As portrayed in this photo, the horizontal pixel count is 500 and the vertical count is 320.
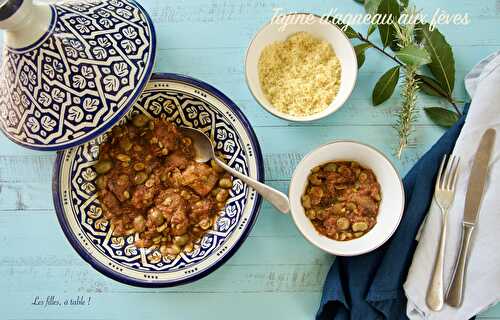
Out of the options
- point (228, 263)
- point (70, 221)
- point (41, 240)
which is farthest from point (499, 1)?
point (41, 240)

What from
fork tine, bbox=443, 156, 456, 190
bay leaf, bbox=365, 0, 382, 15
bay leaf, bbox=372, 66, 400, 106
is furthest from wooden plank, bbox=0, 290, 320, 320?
bay leaf, bbox=365, 0, 382, 15

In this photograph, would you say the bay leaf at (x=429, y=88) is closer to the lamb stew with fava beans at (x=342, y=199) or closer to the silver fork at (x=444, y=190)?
the silver fork at (x=444, y=190)

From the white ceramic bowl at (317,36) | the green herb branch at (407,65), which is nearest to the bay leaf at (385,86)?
the green herb branch at (407,65)

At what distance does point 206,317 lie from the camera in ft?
4.89

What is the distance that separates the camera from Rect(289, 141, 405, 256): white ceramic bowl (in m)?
1.35

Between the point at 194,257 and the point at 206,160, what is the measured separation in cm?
29

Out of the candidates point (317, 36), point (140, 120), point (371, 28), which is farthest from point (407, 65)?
point (140, 120)

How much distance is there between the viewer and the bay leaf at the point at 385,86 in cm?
148

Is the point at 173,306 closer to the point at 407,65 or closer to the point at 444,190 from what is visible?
the point at 444,190

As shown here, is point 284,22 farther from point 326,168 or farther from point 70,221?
point 70,221

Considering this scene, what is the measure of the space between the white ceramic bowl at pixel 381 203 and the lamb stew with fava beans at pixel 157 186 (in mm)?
216

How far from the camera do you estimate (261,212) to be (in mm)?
1501

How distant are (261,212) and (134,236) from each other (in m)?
0.39

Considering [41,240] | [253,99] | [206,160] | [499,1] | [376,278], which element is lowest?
[41,240]
